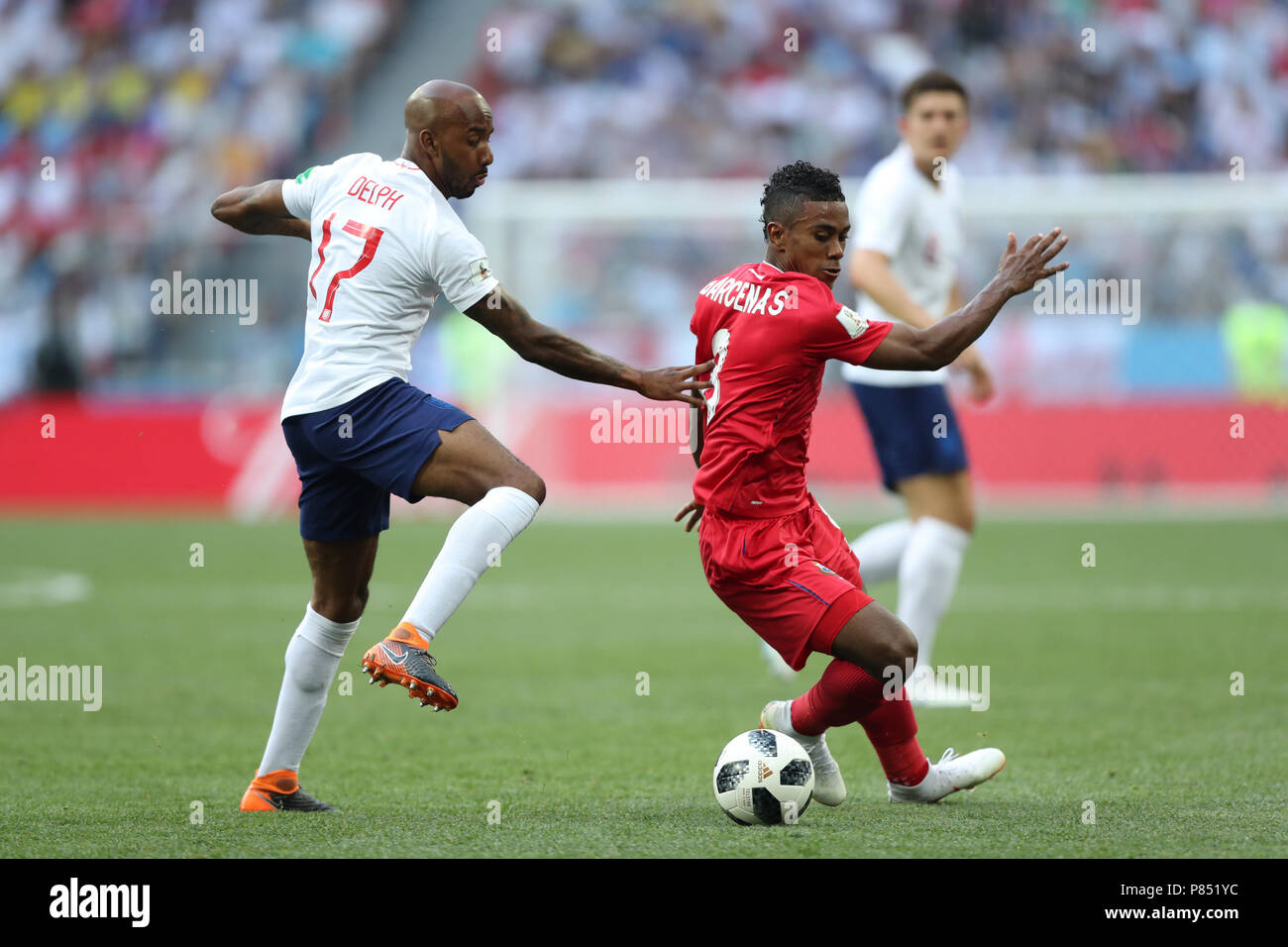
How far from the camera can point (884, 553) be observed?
7477 millimetres

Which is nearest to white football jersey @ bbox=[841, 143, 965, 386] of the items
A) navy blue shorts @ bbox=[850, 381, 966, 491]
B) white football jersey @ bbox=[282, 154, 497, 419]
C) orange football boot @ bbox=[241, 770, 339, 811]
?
navy blue shorts @ bbox=[850, 381, 966, 491]

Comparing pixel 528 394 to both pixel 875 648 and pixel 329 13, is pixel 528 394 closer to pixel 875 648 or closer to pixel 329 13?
pixel 329 13

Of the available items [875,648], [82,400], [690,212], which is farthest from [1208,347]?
[875,648]

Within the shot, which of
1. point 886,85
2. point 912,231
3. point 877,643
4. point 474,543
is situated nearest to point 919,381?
point 912,231

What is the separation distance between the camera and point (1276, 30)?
23000mm

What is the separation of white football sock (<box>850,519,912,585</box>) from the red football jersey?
2625 mm

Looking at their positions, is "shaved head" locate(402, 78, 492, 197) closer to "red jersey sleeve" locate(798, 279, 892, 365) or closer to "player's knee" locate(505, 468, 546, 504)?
"player's knee" locate(505, 468, 546, 504)

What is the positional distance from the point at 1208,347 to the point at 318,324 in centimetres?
1568

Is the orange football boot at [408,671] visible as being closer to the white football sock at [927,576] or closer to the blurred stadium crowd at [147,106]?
the white football sock at [927,576]

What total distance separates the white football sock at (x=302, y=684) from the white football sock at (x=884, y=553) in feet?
10.1

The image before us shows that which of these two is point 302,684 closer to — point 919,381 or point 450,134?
point 450,134

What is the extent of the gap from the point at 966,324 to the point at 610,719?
2988mm

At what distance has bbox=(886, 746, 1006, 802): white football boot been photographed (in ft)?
16.3

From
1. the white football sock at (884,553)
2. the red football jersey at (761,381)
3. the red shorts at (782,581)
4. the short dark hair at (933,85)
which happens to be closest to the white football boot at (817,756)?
the red shorts at (782,581)
